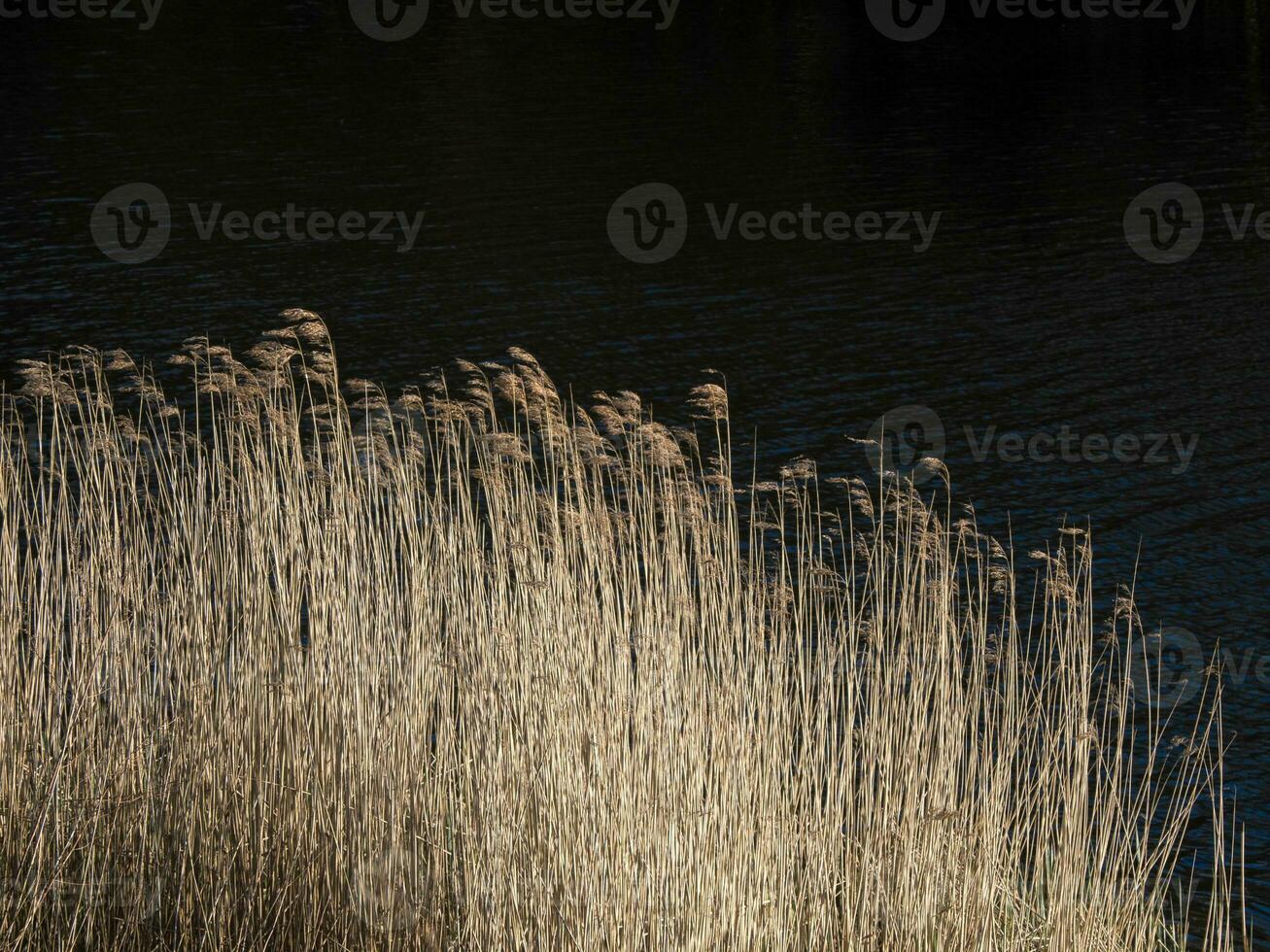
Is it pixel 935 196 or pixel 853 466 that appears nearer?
pixel 853 466

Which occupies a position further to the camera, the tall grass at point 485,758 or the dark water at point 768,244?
the dark water at point 768,244

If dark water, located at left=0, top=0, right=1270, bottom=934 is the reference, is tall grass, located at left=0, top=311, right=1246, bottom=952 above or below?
below

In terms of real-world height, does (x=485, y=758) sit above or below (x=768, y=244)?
below

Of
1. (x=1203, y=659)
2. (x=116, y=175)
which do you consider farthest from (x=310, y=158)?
(x=1203, y=659)

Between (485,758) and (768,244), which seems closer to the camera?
(485,758)

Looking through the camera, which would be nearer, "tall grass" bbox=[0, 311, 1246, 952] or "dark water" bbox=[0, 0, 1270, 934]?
"tall grass" bbox=[0, 311, 1246, 952]

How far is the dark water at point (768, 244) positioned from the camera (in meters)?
13.0

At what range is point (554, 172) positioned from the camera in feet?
76.8

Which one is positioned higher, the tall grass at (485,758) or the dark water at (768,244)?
the dark water at (768,244)

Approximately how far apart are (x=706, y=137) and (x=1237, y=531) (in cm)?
1634

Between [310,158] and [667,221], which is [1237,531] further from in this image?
[310,158]

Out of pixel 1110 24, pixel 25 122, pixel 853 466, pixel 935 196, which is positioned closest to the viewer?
pixel 853 466

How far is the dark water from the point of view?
42.8 ft

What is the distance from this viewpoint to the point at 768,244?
20.3 metres
